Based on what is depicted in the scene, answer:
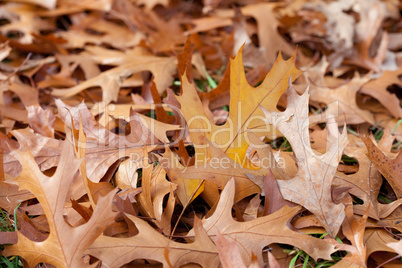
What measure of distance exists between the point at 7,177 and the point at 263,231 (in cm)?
74

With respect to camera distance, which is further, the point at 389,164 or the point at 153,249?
the point at 389,164

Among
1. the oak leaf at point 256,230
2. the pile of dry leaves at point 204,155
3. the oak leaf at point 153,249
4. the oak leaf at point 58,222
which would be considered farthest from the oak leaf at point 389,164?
the oak leaf at point 58,222

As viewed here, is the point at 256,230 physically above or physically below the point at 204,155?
below

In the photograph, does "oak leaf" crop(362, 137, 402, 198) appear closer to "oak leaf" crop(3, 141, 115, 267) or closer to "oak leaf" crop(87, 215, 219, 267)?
"oak leaf" crop(87, 215, 219, 267)

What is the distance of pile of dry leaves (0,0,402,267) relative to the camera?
0.84 m

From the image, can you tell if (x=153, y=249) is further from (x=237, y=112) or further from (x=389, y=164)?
(x=389, y=164)

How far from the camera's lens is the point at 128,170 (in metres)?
1.04

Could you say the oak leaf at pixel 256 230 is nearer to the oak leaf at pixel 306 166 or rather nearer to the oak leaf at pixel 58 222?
the oak leaf at pixel 306 166

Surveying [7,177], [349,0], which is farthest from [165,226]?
[349,0]

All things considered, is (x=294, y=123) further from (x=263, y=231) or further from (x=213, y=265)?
(x=213, y=265)

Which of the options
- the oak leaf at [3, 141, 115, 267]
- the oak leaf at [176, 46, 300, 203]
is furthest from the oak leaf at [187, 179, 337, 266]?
the oak leaf at [3, 141, 115, 267]

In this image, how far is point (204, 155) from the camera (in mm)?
978

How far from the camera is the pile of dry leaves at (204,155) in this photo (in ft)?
2.76

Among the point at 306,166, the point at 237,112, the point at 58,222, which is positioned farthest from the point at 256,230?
the point at 58,222
